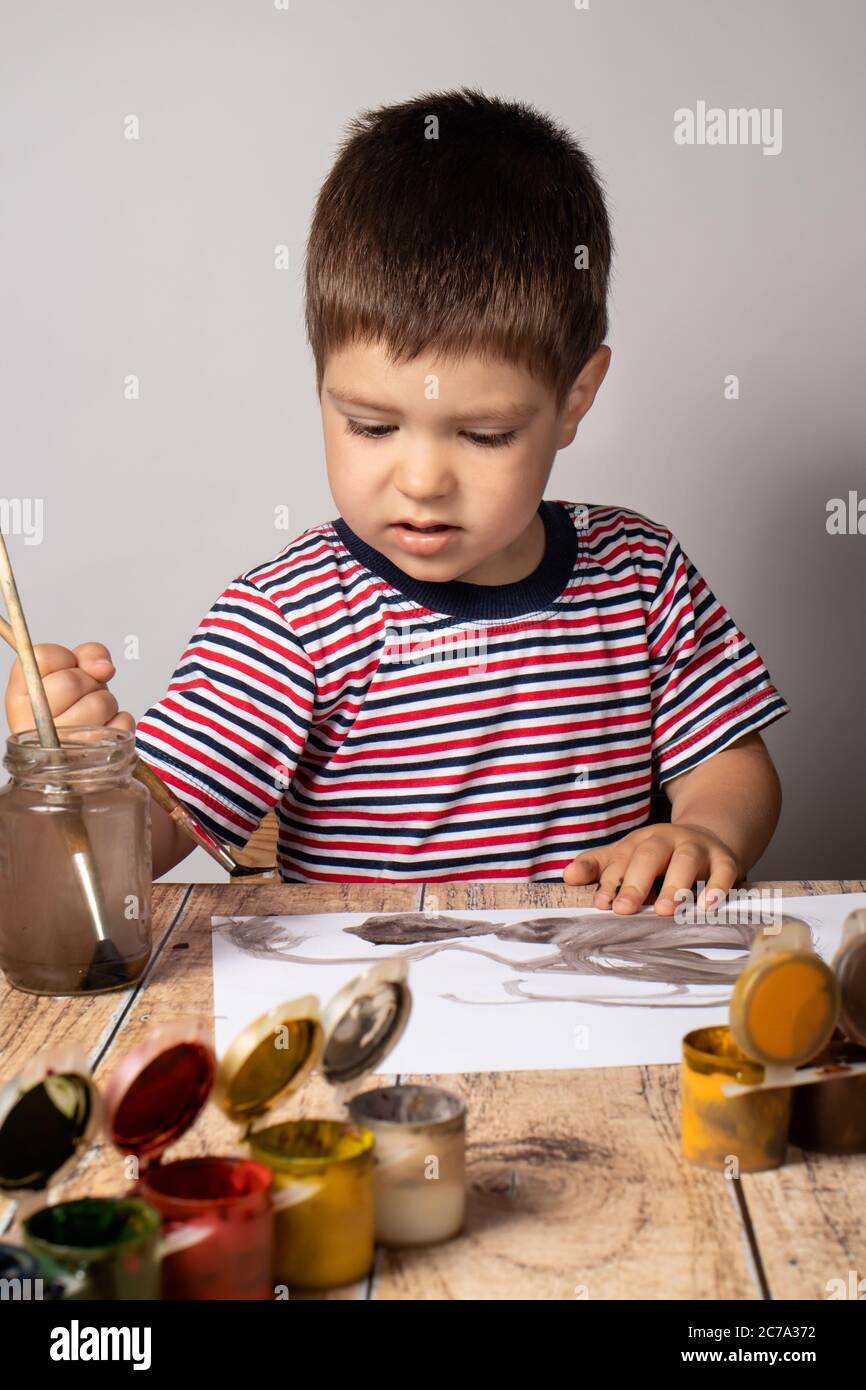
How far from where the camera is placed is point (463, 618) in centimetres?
104

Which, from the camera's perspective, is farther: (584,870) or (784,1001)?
(584,870)

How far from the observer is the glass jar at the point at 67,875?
643mm

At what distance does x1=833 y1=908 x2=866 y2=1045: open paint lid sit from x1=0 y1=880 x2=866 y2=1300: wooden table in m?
0.05

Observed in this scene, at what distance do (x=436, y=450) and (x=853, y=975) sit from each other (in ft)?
1.63

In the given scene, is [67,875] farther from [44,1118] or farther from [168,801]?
[44,1118]

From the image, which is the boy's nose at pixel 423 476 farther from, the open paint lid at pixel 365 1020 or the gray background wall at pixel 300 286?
the gray background wall at pixel 300 286

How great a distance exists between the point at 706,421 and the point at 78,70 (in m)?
0.74

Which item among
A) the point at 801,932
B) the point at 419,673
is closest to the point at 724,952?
the point at 801,932

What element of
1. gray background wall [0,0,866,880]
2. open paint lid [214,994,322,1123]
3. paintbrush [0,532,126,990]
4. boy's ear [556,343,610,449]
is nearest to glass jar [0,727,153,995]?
paintbrush [0,532,126,990]

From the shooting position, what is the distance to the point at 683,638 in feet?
3.59

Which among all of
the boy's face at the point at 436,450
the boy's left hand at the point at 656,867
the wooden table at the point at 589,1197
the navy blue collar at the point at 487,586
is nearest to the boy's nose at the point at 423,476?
the boy's face at the point at 436,450

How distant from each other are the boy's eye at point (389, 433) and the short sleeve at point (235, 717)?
0.49 ft

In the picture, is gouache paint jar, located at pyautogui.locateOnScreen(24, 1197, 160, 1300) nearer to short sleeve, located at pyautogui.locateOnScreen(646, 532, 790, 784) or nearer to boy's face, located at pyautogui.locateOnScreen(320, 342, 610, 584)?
boy's face, located at pyautogui.locateOnScreen(320, 342, 610, 584)

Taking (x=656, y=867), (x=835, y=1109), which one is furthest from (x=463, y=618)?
(x=835, y=1109)
